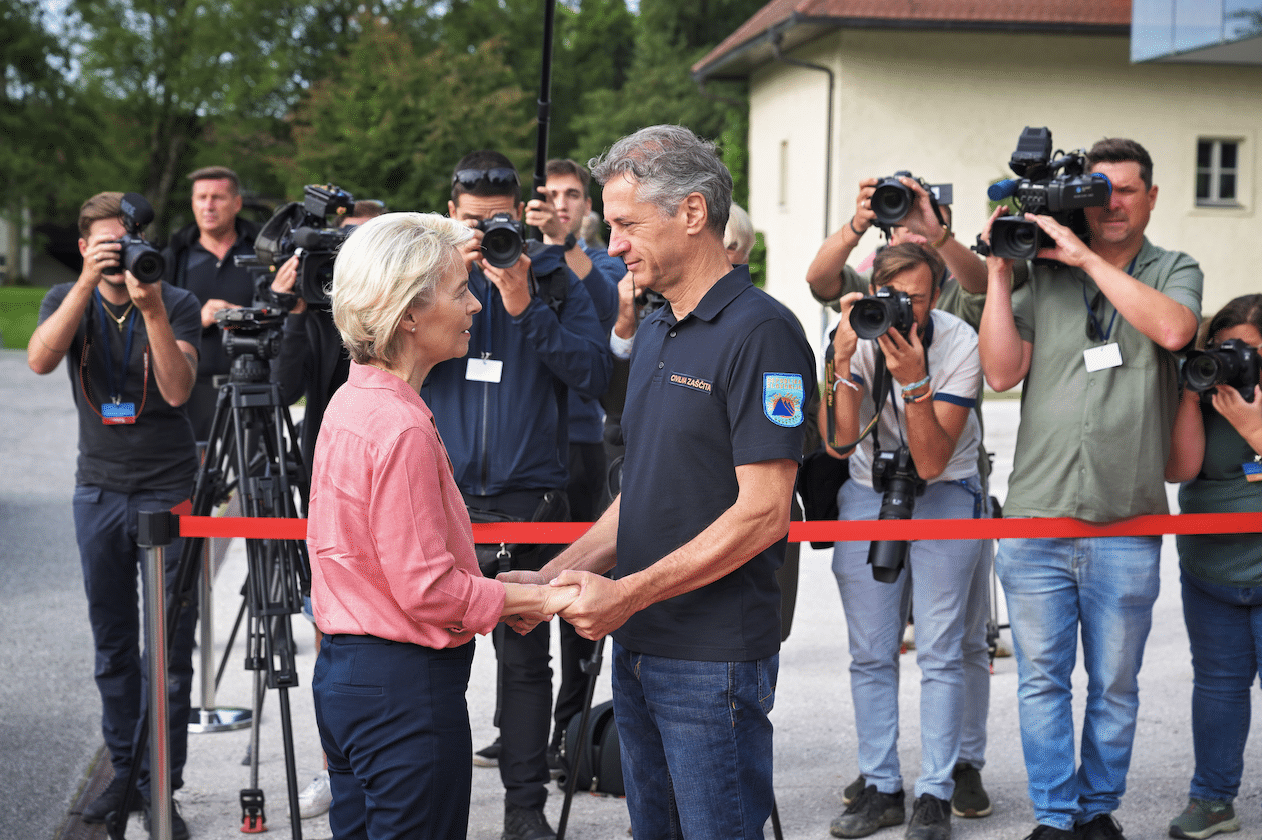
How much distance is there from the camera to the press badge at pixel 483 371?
3.87 meters

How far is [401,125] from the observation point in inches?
889

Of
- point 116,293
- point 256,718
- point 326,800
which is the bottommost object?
point 326,800

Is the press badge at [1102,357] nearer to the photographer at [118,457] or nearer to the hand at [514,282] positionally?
the hand at [514,282]

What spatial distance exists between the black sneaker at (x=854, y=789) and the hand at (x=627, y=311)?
1.85 meters

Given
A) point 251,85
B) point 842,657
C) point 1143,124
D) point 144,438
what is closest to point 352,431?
point 144,438

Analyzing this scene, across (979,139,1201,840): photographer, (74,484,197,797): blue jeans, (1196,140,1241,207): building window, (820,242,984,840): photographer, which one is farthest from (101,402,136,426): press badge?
(1196,140,1241,207): building window

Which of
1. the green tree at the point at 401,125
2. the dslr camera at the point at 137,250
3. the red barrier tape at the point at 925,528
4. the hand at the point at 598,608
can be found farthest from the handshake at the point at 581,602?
the green tree at the point at 401,125

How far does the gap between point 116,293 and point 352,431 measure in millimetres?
2333

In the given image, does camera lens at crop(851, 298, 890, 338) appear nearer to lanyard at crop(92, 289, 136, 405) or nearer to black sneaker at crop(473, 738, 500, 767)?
black sneaker at crop(473, 738, 500, 767)

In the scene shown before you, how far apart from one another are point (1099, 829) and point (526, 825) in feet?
6.09

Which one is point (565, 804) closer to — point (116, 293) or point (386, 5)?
point (116, 293)

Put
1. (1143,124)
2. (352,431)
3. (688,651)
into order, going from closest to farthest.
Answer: (352,431), (688,651), (1143,124)

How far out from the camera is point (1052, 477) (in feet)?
12.2

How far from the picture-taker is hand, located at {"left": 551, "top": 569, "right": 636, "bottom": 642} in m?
2.36
